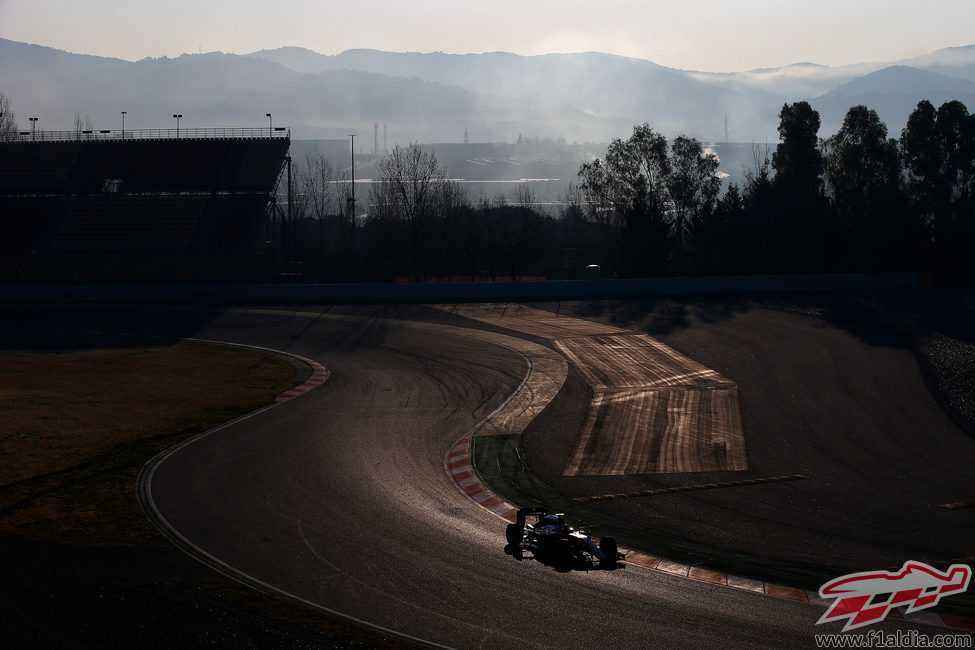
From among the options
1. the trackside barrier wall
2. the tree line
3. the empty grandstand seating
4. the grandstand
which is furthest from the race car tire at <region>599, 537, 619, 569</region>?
the empty grandstand seating

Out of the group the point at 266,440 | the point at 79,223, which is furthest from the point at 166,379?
the point at 79,223

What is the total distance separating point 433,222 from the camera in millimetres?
67375

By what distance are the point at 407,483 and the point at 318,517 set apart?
97.4 inches

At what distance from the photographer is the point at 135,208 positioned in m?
56.8

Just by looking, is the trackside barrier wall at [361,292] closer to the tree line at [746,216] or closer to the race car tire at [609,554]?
the tree line at [746,216]

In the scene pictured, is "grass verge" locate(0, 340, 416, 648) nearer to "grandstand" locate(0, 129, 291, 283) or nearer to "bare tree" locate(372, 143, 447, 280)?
"grandstand" locate(0, 129, 291, 283)

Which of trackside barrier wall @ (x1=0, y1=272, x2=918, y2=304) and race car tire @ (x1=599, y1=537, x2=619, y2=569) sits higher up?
trackside barrier wall @ (x1=0, y1=272, x2=918, y2=304)

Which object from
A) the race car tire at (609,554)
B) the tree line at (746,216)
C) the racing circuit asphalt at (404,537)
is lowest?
the racing circuit asphalt at (404,537)
